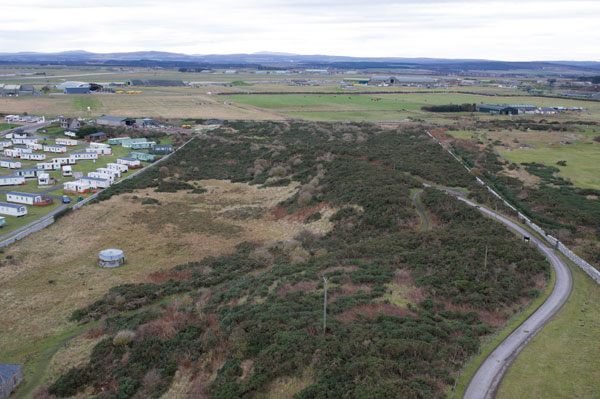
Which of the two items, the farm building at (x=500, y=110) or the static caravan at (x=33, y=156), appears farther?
the farm building at (x=500, y=110)

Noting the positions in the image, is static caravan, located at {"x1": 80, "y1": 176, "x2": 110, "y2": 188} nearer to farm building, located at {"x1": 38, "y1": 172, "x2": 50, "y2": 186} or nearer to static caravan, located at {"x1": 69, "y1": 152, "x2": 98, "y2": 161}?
farm building, located at {"x1": 38, "y1": 172, "x2": 50, "y2": 186}

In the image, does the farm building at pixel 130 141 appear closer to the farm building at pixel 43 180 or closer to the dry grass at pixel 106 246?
the farm building at pixel 43 180

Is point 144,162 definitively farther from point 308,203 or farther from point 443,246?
point 443,246

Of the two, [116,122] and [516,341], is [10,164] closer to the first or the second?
[116,122]

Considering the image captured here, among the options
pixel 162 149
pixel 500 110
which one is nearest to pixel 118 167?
pixel 162 149

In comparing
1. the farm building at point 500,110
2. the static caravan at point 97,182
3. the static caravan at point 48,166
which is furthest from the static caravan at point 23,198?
the farm building at point 500,110

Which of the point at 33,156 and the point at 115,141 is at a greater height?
the point at 115,141

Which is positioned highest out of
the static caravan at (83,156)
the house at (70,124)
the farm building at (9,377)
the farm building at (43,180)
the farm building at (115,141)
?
the house at (70,124)

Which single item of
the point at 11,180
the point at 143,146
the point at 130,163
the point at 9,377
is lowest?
the point at 9,377
